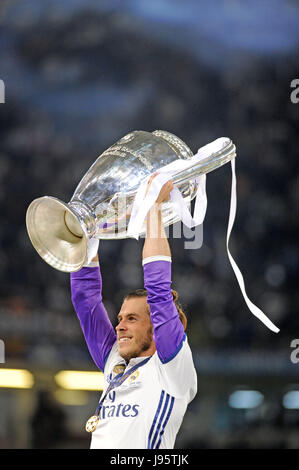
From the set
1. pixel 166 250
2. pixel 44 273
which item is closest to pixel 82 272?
pixel 166 250

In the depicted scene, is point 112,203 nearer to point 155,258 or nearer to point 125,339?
point 155,258

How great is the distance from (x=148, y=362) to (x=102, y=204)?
0.45m

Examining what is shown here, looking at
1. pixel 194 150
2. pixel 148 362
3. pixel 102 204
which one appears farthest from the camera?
pixel 194 150

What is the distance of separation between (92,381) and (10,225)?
147cm

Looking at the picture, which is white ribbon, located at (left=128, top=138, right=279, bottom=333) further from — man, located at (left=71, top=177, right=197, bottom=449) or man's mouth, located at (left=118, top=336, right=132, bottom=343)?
man's mouth, located at (left=118, top=336, right=132, bottom=343)

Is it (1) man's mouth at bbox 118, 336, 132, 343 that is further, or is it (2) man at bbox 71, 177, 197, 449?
(1) man's mouth at bbox 118, 336, 132, 343

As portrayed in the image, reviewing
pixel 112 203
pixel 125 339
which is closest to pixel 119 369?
pixel 125 339

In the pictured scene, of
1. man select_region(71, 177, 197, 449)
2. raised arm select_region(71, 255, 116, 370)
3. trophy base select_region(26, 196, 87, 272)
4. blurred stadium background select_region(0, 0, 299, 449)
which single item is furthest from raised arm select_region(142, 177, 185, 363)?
blurred stadium background select_region(0, 0, 299, 449)

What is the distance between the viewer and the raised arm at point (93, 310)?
Answer: 6.55 feet

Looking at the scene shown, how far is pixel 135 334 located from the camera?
6.12 ft

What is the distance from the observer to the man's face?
186 centimetres

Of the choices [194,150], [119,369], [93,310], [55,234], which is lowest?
[119,369]

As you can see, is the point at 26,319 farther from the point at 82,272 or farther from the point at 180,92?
the point at 82,272

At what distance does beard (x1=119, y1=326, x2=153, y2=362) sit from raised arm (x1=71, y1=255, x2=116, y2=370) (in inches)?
5.8
